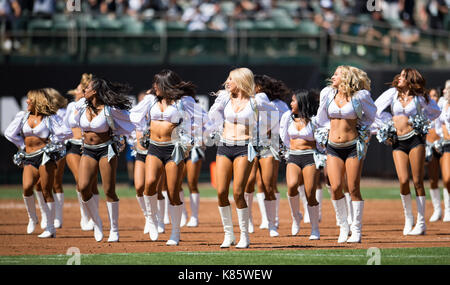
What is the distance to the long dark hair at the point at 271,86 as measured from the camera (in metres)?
14.0

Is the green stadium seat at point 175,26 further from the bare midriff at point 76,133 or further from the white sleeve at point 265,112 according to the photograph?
the white sleeve at point 265,112

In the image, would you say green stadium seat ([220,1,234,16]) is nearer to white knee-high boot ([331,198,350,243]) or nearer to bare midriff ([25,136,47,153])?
bare midriff ([25,136,47,153])

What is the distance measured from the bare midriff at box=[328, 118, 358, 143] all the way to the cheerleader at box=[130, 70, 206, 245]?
1855mm

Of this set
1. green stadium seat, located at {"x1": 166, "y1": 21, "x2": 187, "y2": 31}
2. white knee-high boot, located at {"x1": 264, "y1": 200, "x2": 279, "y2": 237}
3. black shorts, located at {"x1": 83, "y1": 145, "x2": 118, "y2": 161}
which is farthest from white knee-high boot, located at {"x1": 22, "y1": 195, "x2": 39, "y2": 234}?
green stadium seat, located at {"x1": 166, "y1": 21, "x2": 187, "y2": 31}

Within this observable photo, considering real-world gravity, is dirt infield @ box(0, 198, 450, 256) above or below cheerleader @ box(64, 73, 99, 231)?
below

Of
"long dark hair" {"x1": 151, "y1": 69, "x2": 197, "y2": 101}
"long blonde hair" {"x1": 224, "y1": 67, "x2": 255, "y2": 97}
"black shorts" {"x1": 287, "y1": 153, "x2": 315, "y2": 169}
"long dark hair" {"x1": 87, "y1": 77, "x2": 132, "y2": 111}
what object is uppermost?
"long blonde hair" {"x1": 224, "y1": 67, "x2": 255, "y2": 97}

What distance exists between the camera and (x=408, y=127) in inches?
538

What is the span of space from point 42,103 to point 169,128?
2.61 meters

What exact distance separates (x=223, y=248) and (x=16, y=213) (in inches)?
304

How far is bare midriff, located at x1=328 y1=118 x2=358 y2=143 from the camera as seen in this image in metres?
12.2

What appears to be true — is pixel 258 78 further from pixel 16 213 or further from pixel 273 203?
pixel 16 213

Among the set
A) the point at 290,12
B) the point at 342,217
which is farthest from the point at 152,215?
the point at 290,12

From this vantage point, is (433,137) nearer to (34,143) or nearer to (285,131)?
(285,131)

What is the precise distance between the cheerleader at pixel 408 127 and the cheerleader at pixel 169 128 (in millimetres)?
2988
